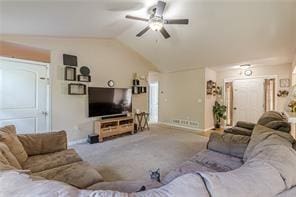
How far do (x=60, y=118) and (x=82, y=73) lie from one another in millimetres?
1351

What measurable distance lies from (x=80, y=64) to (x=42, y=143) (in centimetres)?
291

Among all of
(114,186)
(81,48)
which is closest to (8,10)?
(81,48)

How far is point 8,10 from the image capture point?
107 inches

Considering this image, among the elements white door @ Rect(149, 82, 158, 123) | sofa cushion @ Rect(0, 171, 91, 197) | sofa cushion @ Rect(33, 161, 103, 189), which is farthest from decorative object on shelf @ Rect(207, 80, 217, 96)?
sofa cushion @ Rect(0, 171, 91, 197)

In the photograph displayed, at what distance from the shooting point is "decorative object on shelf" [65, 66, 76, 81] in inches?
183

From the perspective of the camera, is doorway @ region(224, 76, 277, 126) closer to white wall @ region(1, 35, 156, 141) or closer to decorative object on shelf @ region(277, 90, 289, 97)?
decorative object on shelf @ region(277, 90, 289, 97)

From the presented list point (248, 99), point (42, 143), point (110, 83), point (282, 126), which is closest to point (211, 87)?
point (248, 99)

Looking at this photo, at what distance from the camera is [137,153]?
3.99m

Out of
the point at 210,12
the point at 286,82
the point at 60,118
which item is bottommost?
the point at 60,118

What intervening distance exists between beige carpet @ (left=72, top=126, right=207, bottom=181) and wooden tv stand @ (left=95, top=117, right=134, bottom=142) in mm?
203

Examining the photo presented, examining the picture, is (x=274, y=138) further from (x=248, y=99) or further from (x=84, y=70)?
(x=248, y=99)

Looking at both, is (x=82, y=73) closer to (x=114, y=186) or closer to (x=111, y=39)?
(x=111, y=39)

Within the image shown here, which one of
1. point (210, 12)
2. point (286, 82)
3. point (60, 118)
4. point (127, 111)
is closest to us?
point (210, 12)

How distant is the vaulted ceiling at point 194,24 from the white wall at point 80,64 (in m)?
0.30
